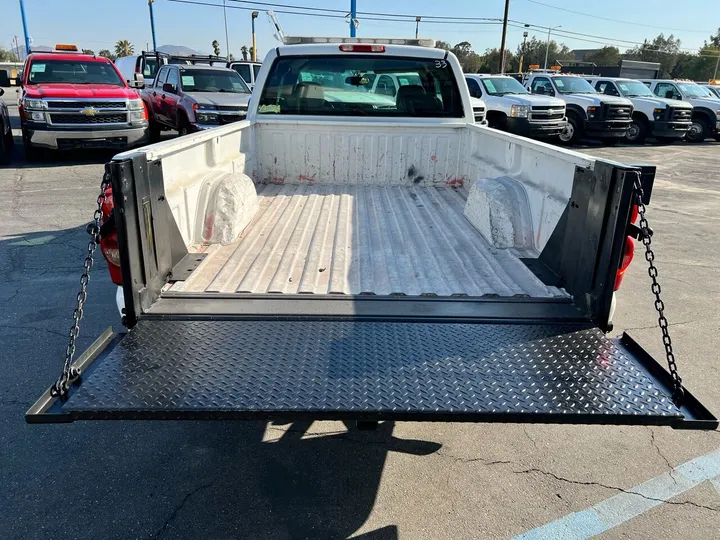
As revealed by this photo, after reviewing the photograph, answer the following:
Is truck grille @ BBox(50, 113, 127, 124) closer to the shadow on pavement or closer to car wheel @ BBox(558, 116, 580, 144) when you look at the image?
the shadow on pavement

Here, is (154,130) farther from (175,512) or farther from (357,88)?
(175,512)

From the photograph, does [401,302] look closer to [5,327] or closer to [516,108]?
[5,327]

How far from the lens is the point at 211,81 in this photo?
1423 cm

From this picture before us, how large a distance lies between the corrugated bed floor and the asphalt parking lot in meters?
0.94

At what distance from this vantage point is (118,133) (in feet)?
38.4

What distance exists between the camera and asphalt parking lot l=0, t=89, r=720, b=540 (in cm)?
262

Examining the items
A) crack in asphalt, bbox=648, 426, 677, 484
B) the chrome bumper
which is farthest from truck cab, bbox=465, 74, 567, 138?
→ crack in asphalt, bbox=648, 426, 677, 484

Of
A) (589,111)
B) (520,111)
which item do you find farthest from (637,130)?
(520,111)

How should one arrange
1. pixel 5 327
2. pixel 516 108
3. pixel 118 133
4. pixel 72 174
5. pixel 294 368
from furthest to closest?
pixel 516 108
pixel 118 133
pixel 72 174
pixel 5 327
pixel 294 368

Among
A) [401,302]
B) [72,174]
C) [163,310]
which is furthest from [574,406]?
[72,174]

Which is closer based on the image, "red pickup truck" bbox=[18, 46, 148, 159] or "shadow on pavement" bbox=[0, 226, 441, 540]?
"shadow on pavement" bbox=[0, 226, 441, 540]

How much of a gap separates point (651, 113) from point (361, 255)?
18.3 meters

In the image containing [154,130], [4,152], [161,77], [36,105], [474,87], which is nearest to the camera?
[36,105]

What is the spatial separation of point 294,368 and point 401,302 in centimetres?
78
